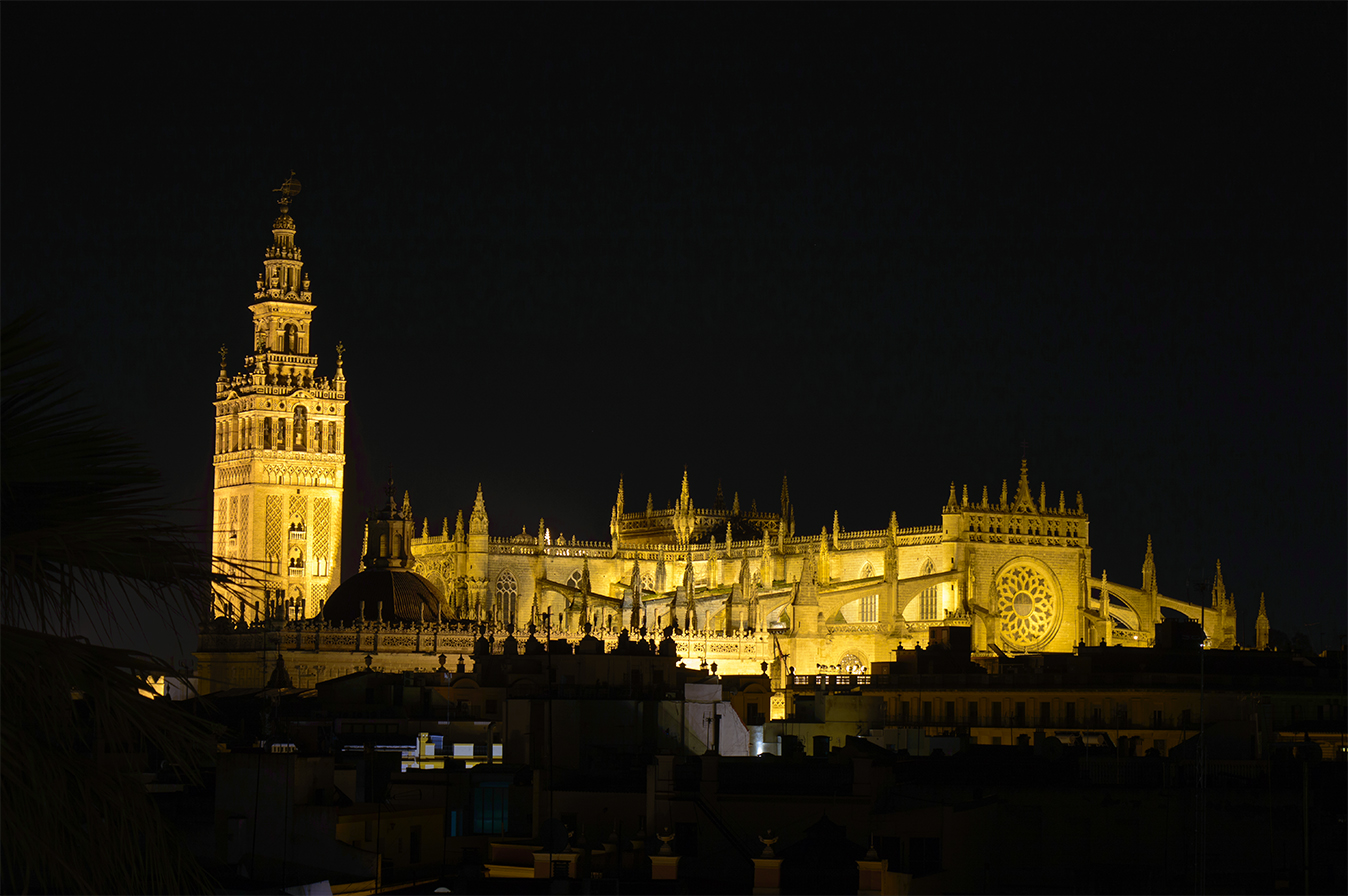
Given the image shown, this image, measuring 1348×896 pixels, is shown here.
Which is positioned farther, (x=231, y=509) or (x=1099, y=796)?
(x=231, y=509)

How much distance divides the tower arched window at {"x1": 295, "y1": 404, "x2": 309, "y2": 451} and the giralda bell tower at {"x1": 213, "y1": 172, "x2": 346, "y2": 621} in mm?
51

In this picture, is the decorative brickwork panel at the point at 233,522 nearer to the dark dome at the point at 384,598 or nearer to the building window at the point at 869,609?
the dark dome at the point at 384,598

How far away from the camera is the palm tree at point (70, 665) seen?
8.35 metres

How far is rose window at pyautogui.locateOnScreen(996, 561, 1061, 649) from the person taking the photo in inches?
3676

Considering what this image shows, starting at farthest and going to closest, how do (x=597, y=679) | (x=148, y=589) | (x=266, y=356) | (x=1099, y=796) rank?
(x=266, y=356), (x=597, y=679), (x=1099, y=796), (x=148, y=589)

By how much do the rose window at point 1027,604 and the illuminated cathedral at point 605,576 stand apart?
0.32 ft

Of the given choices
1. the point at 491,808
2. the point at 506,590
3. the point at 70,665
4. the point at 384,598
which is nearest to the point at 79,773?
the point at 70,665

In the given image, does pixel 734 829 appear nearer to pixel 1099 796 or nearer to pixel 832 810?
pixel 832 810

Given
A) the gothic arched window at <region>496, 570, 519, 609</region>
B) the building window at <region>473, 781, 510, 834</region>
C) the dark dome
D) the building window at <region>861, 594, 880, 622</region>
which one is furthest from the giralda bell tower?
the building window at <region>473, 781, 510, 834</region>

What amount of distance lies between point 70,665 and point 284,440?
96864 millimetres

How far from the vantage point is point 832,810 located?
34875mm

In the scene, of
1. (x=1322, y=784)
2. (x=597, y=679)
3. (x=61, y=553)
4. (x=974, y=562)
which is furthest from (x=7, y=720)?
(x=974, y=562)

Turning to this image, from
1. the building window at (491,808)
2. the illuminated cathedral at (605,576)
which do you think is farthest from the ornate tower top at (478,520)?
the building window at (491,808)

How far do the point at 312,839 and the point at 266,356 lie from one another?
78.7 meters
